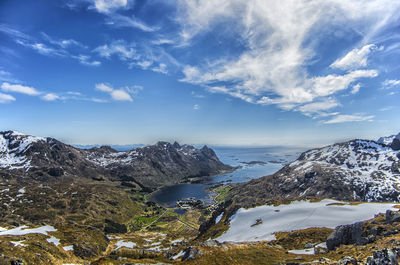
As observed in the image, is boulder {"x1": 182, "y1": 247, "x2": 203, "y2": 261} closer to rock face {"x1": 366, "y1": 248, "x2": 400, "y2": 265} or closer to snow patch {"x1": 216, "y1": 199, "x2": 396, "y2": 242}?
rock face {"x1": 366, "y1": 248, "x2": 400, "y2": 265}

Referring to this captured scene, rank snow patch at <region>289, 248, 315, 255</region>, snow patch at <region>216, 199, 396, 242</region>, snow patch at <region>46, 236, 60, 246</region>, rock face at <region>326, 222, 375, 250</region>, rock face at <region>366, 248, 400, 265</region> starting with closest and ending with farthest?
rock face at <region>366, 248, 400, 265</region>, rock face at <region>326, 222, 375, 250</region>, snow patch at <region>289, 248, 315, 255</region>, snow patch at <region>216, 199, 396, 242</region>, snow patch at <region>46, 236, 60, 246</region>

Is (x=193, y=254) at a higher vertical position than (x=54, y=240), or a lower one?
higher

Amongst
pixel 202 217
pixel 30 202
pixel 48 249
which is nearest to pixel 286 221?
pixel 48 249

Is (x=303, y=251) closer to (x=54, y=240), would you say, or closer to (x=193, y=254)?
(x=193, y=254)

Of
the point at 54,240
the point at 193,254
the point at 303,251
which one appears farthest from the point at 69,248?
the point at 303,251

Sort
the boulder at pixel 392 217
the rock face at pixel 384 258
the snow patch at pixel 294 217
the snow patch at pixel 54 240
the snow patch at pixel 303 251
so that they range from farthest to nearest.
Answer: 1. the snow patch at pixel 54 240
2. the snow patch at pixel 294 217
3. the snow patch at pixel 303 251
4. the boulder at pixel 392 217
5. the rock face at pixel 384 258

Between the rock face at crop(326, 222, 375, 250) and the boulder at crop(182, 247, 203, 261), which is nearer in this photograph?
the boulder at crop(182, 247, 203, 261)

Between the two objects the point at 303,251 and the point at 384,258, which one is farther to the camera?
the point at 303,251

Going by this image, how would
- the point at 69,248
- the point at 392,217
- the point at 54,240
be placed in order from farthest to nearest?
the point at 54,240 < the point at 69,248 < the point at 392,217

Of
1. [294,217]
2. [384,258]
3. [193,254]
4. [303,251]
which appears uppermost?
[384,258]

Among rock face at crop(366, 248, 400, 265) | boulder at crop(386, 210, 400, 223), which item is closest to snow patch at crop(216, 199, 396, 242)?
boulder at crop(386, 210, 400, 223)

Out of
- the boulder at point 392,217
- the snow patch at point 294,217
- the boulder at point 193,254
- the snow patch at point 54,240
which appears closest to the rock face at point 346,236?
the boulder at point 392,217

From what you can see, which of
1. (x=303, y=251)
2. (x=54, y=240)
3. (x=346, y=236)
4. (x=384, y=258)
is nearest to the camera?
(x=384, y=258)

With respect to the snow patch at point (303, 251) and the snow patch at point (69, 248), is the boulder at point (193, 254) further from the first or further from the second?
the snow patch at point (69, 248)
